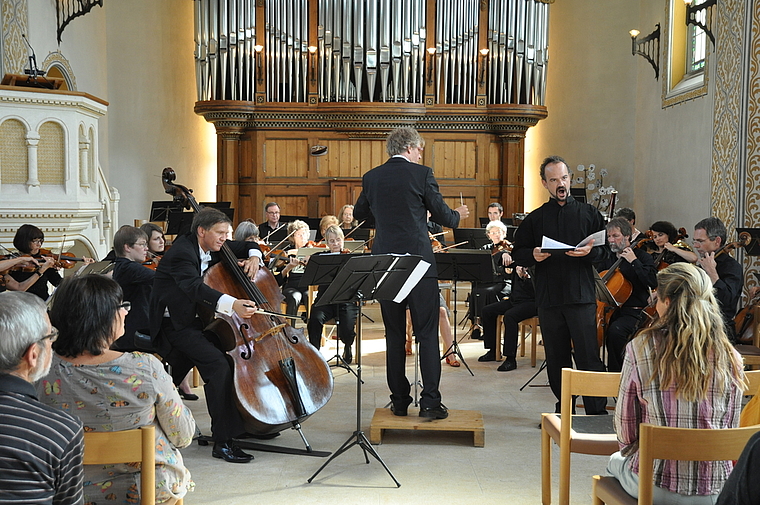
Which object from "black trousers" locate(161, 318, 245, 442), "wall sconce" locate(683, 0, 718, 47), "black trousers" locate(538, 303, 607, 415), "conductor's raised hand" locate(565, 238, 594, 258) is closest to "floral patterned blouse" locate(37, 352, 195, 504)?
"black trousers" locate(161, 318, 245, 442)

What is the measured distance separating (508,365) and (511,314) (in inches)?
17.2

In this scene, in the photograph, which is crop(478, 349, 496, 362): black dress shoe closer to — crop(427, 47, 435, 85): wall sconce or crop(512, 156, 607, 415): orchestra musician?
crop(512, 156, 607, 415): orchestra musician

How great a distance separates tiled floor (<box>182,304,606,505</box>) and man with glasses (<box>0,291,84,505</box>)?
1.83 meters

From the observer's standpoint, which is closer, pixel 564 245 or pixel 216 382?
pixel 216 382

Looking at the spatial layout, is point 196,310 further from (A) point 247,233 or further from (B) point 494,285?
(B) point 494,285

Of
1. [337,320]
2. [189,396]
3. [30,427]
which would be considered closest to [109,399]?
[30,427]

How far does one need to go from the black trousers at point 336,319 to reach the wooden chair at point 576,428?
3171 millimetres

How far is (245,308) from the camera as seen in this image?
3852 mm

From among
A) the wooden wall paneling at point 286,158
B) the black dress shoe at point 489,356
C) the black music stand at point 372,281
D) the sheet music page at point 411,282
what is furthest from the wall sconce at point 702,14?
the wooden wall paneling at point 286,158

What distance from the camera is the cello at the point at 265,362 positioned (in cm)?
396

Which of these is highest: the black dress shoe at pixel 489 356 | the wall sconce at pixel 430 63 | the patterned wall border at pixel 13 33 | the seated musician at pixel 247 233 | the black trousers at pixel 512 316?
the wall sconce at pixel 430 63

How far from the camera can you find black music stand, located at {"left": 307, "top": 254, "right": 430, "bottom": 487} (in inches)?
146

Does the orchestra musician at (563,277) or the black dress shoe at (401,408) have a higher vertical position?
the orchestra musician at (563,277)

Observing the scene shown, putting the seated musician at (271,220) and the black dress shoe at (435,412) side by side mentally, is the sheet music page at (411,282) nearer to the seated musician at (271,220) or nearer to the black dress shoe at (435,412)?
the black dress shoe at (435,412)
